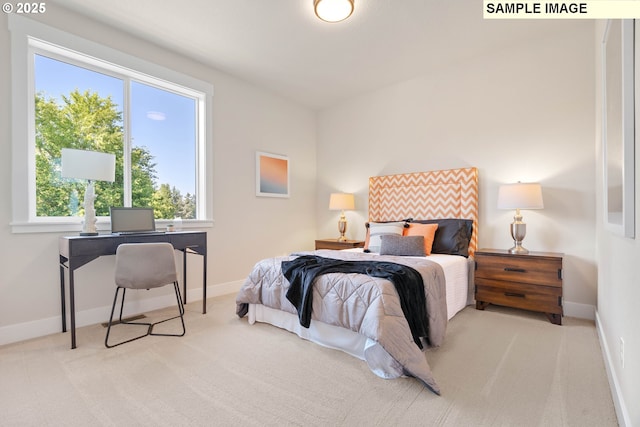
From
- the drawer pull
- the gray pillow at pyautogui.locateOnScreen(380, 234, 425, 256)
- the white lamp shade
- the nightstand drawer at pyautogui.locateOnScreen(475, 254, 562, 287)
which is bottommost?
the drawer pull

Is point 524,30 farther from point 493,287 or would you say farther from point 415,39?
point 493,287

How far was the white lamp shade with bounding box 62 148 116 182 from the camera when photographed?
→ 2.58 meters

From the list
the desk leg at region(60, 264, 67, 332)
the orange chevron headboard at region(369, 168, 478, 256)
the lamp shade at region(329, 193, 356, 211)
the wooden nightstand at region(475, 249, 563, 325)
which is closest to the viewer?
the desk leg at region(60, 264, 67, 332)

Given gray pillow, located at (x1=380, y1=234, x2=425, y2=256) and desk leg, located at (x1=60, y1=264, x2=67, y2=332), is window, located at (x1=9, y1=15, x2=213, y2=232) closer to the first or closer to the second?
desk leg, located at (x1=60, y1=264, x2=67, y2=332)

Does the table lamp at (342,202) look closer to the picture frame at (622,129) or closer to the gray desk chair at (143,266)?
the gray desk chair at (143,266)

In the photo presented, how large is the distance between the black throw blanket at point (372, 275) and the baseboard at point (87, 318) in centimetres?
167

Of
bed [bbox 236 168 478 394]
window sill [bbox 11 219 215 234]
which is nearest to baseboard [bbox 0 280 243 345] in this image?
window sill [bbox 11 219 215 234]

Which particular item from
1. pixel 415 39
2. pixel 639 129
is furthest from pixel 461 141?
pixel 639 129

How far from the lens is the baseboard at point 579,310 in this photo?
302 cm

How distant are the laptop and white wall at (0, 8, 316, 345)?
392 mm

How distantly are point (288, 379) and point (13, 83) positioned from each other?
3.26 metres

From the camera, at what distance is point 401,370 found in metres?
1.94

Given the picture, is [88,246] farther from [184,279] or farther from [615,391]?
[615,391]

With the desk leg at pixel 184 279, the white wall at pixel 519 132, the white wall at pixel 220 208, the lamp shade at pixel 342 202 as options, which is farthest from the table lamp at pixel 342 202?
the desk leg at pixel 184 279
